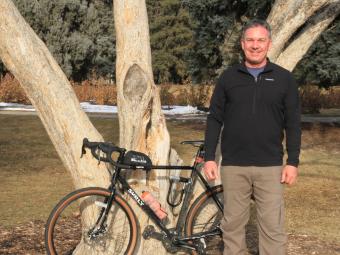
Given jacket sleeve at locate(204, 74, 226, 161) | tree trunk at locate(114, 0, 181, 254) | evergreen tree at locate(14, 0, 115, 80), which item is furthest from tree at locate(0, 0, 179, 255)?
evergreen tree at locate(14, 0, 115, 80)

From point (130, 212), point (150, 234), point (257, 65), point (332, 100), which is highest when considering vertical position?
point (257, 65)

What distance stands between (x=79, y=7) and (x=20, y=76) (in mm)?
32584

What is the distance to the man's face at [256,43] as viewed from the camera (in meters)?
3.91

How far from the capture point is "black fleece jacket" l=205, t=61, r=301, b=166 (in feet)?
13.0

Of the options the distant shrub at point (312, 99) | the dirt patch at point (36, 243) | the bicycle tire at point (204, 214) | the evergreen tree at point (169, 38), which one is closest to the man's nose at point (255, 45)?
the bicycle tire at point (204, 214)

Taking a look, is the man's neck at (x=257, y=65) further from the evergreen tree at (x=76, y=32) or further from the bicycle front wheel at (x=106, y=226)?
the evergreen tree at (x=76, y=32)

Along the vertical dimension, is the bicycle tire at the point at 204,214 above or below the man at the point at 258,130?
below

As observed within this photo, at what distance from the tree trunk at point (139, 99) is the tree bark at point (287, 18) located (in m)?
1.29

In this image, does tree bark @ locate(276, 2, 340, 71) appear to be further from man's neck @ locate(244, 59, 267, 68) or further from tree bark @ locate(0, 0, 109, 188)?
tree bark @ locate(0, 0, 109, 188)

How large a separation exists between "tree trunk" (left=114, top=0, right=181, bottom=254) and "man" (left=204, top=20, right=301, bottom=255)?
2.75ft

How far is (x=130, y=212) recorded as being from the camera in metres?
4.65

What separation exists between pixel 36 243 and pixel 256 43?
3.50 m

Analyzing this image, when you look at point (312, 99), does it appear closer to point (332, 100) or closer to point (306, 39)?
point (332, 100)

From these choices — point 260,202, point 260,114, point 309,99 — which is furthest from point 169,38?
point 260,114
